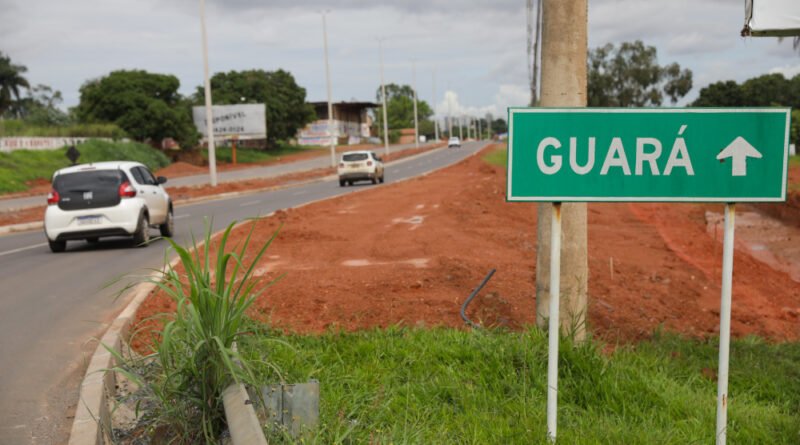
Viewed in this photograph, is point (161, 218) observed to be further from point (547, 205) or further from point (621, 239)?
point (547, 205)

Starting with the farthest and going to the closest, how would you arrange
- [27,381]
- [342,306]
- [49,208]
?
1. [49,208]
2. [342,306]
3. [27,381]

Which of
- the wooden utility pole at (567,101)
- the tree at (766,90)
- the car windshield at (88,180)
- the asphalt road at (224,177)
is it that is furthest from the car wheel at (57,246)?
Result: the tree at (766,90)

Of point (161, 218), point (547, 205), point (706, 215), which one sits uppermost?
point (547, 205)

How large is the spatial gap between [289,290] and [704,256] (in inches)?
400

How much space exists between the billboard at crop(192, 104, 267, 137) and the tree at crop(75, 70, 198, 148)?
28.2ft

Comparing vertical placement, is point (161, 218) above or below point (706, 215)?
above

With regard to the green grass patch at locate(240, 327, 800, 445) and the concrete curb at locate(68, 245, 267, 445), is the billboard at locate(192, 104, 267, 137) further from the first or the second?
the green grass patch at locate(240, 327, 800, 445)

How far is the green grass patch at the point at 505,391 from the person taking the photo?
4500 millimetres

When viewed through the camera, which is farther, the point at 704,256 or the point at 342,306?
the point at 704,256

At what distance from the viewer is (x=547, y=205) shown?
20.8 ft

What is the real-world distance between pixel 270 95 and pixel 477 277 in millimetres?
76902

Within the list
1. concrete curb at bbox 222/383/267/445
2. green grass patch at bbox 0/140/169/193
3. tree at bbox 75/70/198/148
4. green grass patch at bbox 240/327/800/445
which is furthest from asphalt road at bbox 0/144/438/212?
concrete curb at bbox 222/383/267/445

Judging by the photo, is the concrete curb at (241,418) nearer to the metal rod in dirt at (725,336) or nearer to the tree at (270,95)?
the metal rod in dirt at (725,336)

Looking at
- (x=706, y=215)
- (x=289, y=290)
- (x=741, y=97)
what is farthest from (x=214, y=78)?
(x=289, y=290)
